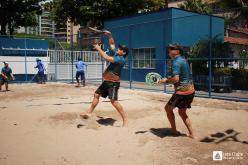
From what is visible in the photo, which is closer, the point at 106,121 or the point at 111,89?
the point at 111,89

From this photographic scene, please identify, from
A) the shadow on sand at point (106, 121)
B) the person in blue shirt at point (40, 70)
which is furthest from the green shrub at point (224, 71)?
the person in blue shirt at point (40, 70)

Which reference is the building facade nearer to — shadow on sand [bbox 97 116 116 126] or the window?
the window

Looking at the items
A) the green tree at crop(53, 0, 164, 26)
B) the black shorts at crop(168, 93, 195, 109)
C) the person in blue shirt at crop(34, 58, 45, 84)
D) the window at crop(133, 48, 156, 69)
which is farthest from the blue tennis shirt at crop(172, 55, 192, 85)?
the green tree at crop(53, 0, 164, 26)

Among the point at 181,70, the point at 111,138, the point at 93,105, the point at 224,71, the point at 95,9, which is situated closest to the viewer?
the point at 181,70

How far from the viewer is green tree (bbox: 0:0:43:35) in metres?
28.3

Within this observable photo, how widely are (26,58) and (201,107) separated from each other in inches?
581

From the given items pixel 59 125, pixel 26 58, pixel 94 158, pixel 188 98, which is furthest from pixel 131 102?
pixel 26 58

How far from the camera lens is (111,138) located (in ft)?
22.1

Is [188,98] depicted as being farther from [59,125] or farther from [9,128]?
[9,128]

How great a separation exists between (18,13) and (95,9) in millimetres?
7984

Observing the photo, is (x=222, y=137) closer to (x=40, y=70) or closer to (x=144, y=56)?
(x=40, y=70)

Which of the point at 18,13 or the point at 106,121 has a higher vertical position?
the point at 18,13

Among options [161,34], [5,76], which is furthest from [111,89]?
[161,34]

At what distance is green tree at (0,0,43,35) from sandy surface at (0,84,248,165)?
65.1 ft
